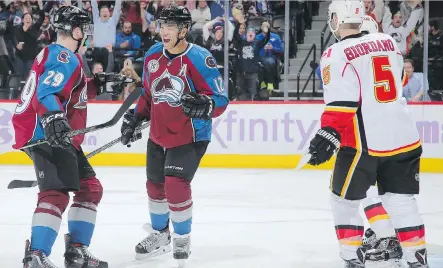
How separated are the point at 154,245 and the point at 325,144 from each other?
123 centimetres

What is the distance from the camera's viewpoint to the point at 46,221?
135 inches

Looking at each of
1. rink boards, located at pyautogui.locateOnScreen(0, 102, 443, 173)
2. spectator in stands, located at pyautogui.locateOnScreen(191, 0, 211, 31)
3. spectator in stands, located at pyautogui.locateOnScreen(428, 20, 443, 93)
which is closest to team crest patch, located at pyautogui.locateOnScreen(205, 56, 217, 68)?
rink boards, located at pyautogui.locateOnScreen(0, 102, 443, 173)

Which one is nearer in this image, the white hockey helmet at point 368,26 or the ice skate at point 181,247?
the ice skate at point 181,247

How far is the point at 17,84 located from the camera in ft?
28.8

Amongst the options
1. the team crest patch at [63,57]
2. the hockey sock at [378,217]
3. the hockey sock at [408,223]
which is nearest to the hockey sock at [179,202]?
the team crest patch at [63,57]

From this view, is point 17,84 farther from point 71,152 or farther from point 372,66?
point 372,66

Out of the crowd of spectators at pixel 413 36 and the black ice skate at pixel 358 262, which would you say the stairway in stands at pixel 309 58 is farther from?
the black ice skate at pixel 358 262

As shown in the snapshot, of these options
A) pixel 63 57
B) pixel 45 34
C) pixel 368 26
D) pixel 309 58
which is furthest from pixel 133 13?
pixel 63 57

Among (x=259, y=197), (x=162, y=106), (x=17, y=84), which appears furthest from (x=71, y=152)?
(x=17, y=84)

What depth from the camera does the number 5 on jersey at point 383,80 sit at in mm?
3301

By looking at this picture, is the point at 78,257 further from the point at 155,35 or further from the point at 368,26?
the point at 155,35

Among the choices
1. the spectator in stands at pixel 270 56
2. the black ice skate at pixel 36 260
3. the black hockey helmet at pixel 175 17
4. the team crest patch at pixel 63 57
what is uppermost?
the black hockey helmet at pixel 175 17

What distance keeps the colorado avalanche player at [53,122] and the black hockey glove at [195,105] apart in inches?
18.3

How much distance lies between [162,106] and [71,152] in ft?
1.79
